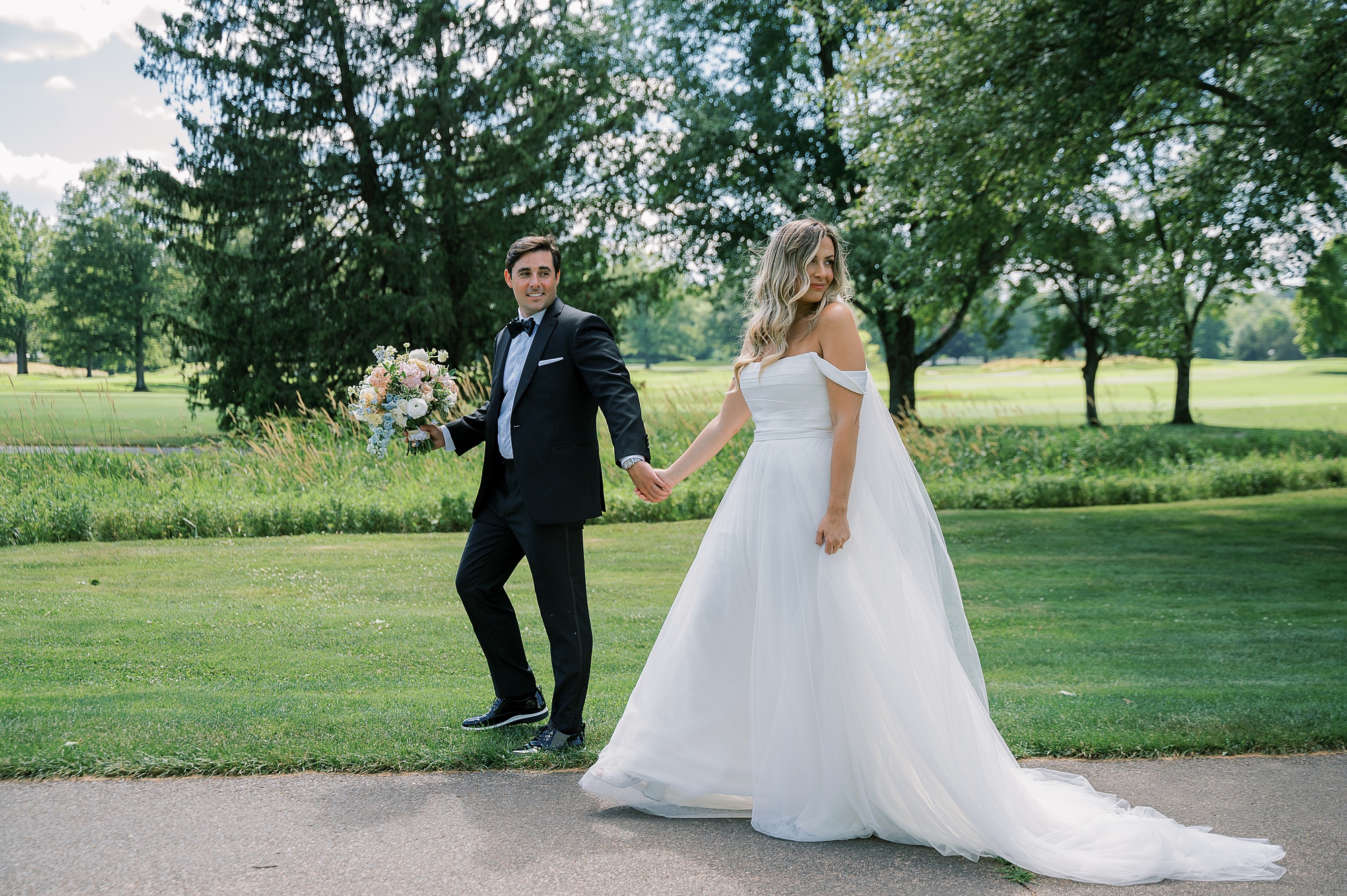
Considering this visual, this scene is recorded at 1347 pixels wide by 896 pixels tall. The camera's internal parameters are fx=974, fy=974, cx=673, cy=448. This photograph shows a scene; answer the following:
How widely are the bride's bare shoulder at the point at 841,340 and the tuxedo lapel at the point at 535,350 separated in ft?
4.24

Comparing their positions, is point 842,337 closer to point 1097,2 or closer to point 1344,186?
point 1097,2

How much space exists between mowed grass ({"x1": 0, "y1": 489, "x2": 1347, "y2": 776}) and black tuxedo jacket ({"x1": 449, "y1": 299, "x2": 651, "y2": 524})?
1176mm

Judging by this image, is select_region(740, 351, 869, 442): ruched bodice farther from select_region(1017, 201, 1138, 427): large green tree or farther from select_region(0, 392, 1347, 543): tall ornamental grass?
select_region(1017, 201, 1138, 427): large green tree

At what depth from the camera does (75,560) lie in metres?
9.68

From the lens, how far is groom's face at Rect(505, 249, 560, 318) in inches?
178

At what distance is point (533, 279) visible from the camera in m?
4.53

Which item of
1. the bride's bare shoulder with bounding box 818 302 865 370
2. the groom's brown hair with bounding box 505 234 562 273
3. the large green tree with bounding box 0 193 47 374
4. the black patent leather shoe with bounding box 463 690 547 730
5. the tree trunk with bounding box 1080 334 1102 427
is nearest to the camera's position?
the bride's bare shoulder with bounding box 818 302 865 370

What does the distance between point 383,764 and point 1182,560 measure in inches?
382

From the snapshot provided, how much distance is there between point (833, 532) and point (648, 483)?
94 cm

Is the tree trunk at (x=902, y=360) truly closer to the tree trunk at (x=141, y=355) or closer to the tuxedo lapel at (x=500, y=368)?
the tree trunk at (x=141, y=355)

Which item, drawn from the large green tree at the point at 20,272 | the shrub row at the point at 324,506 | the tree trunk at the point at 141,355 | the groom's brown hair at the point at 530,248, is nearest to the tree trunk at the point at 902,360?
the shrub row at the point at 324,506

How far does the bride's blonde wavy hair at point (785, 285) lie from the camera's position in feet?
12.9

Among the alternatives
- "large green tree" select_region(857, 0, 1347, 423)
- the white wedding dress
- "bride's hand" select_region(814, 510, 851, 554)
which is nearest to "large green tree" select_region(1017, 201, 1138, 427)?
"large green tree" select_region(857, 0, 1347, 423)

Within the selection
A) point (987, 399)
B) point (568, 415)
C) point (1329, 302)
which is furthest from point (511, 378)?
point (1329, 302)
